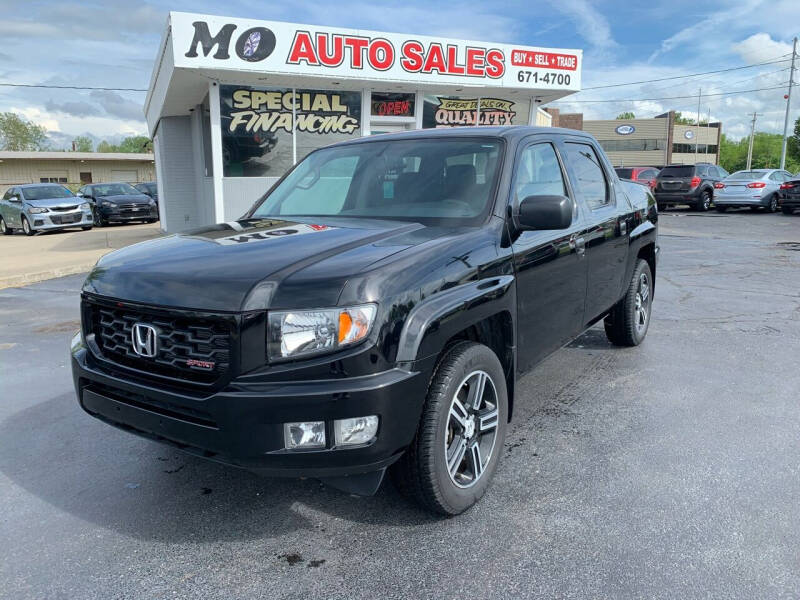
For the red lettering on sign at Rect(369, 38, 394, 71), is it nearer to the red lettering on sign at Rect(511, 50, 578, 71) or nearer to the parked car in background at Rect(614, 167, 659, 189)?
the red lettering on sign at Rect(511, 50, 578, 71)

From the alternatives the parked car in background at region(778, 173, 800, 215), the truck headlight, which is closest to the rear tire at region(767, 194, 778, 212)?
the parked car in background at region(778, 173, 800, 215)

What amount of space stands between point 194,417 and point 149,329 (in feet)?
1.44

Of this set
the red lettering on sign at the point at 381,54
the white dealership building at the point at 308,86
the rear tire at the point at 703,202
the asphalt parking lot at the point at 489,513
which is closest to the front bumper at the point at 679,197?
the rear tire at the point at 703,202

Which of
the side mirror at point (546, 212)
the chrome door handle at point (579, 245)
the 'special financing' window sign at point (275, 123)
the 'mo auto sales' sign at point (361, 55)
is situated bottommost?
the chrome door handle at point (579, 245)

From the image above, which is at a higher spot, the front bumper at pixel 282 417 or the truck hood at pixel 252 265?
the truck hood at pixel 252 265

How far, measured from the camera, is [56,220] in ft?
62.4

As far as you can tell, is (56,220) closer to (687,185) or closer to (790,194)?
(687,185)

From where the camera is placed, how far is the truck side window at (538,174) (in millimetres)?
3611

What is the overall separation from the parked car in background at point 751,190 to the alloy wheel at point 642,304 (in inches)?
742

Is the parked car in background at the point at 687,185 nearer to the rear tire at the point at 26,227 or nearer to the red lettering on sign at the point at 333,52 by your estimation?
the red lettering on sign at the point at 333,52

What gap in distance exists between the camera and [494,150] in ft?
11.8

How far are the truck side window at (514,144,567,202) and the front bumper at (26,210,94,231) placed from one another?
18.8 m

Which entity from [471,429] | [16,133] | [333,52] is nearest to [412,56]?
[333,52]

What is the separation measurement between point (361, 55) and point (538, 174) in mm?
10456
